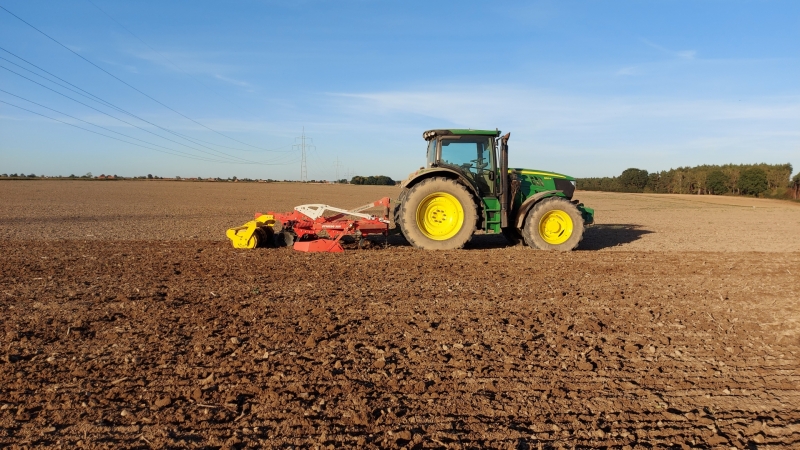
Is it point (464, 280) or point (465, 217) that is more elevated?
point (465, 217)

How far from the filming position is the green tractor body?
10.3 meters

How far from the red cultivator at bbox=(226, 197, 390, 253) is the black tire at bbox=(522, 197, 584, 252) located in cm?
277

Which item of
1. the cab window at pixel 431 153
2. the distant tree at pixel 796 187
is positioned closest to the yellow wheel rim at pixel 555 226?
the cab window at pixel 431 153

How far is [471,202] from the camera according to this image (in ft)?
33.6

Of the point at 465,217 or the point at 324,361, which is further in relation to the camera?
the point at 465,217

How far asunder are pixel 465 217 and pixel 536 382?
6556 mm

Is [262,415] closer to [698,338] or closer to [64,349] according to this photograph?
[64,349]

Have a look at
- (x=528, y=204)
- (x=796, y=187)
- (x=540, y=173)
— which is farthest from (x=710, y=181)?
(x=528, y=204)

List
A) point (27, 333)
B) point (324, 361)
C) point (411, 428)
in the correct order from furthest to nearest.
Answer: point (27, 333), point (324, 361), point (411, 428)

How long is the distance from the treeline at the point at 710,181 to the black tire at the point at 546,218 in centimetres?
4039

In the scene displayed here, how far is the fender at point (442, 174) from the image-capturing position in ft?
33.6

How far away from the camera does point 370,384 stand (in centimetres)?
383

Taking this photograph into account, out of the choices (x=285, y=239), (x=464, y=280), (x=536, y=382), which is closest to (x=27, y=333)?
(x=536, y=382)

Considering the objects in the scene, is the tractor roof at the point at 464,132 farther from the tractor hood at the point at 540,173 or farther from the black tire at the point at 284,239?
the black tire at the point at 284,239
